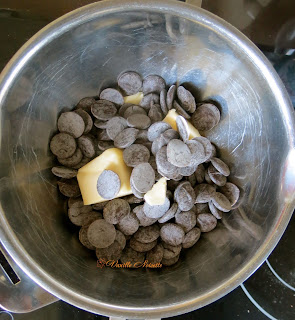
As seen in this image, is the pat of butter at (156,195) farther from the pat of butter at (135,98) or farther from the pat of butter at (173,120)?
the pat of butter at (135,98)

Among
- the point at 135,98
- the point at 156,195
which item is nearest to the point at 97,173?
the point at 156,195

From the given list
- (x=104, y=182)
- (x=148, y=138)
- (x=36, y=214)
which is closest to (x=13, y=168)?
(x=36, y=214)

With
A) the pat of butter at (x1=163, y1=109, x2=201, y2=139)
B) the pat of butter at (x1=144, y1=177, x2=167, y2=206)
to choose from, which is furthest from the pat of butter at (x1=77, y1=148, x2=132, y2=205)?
the pat of butter at (x1=163, y1=109, x2=201, y2=139)

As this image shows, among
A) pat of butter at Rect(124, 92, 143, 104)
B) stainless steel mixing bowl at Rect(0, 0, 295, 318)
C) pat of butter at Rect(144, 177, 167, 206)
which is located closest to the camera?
stainless steel mixing bowl at Rect(0, 0, 295, 318)

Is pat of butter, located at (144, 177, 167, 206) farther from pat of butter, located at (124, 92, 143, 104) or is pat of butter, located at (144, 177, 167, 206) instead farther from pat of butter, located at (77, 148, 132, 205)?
pat of butter, located at (124, 92, 143, 104)

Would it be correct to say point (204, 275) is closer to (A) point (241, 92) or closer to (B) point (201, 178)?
(B) point (201, 178)

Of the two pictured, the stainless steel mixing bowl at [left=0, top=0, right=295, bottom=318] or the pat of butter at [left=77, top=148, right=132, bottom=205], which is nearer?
the stainless steel mixing bowl at [left=0, top=0, right=295, bottom=318]

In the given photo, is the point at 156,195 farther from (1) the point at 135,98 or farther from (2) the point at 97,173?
(1) the point at 135,98
